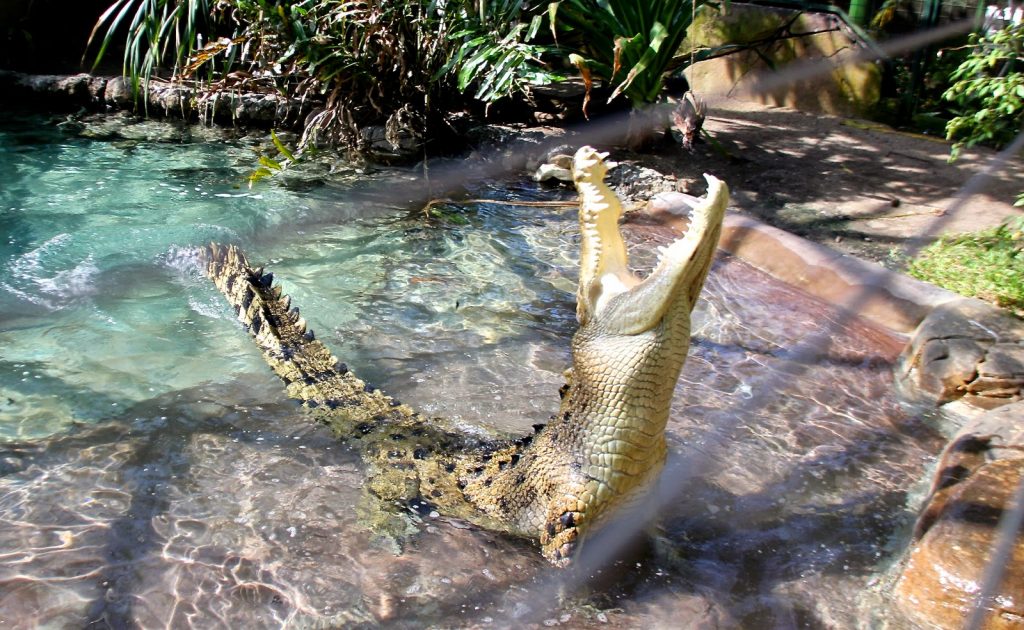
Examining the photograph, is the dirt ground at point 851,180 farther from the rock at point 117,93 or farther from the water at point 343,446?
the rock at point 117,93

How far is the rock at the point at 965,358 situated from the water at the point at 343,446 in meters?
0.17

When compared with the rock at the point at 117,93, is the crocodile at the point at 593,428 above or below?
below

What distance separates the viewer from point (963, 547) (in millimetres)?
2025

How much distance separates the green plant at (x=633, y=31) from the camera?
19.0 ft

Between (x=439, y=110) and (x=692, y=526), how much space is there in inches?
186

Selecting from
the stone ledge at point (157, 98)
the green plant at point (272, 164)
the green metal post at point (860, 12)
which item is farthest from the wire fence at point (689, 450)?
the stone ledge at point (157, 98)

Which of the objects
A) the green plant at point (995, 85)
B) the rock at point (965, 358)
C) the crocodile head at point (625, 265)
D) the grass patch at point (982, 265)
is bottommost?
the rock at point (965, 358)

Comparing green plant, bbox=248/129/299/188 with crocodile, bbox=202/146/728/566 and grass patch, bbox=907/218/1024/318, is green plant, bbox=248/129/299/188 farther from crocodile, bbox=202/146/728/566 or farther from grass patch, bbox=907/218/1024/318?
grass patch, bbox=907/218/1024/318

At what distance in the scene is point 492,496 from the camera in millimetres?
2396

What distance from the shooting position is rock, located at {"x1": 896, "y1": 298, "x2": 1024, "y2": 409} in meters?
3.01

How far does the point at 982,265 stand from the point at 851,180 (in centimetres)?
196

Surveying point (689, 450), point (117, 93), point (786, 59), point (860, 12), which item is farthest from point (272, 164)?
point (860, 12)

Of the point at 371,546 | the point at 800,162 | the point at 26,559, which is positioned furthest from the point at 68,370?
the point at 800,162

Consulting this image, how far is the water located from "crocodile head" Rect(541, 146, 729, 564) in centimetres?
27
